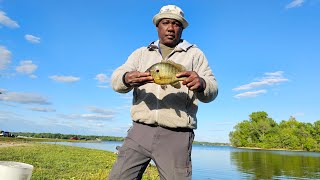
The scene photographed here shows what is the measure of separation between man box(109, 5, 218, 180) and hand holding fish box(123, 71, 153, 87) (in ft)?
0.04

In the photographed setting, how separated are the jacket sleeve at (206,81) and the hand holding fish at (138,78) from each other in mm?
581

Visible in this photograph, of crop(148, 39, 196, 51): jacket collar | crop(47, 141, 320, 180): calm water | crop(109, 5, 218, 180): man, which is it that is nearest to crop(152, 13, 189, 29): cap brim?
crop(109, 5, 218, 180): man

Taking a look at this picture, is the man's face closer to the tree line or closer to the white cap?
the white cap

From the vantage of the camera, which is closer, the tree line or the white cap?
the white cap

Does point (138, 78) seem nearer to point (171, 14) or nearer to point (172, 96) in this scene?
point (172, 96)

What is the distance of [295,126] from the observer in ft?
374

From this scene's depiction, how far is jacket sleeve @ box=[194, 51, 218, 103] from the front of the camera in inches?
145

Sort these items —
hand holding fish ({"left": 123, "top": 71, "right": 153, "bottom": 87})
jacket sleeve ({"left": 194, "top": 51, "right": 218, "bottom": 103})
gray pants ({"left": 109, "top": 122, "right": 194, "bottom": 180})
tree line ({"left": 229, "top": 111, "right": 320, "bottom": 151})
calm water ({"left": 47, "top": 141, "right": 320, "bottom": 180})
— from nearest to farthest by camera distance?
1. hand holding fish ({"left": 123, "top": 71, "right": 153, "bottom": 87})
2. jacket sleeve ({"left": 194, "top": 51, "right": 218, "bottom": 103})
3. gray pants ({"left": 109, "top": 122, "right": 194, "bottom": 180})
4. calm water ({"left": 47, "top": 141, "right": 320, "bottom": 180})
5. tree line ({"left": 229, "top": 111, "right": 320, "bottom": 151})

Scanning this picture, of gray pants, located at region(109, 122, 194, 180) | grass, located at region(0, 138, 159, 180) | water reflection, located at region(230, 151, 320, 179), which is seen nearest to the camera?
gray pants, located at region(109, 122, 194, 180)

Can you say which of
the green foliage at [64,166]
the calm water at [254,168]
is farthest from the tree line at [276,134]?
the green foliage at [64,166]

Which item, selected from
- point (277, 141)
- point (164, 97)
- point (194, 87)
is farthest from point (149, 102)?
point (277, 141)

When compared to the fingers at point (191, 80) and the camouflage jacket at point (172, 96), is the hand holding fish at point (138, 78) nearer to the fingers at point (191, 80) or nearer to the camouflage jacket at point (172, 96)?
the camouflage jacket at point (172, 96)

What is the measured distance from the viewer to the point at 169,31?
4176mm

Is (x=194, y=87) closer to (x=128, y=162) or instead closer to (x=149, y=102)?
(x=149, y=102)
